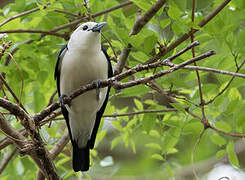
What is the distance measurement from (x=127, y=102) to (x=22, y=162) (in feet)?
9.10

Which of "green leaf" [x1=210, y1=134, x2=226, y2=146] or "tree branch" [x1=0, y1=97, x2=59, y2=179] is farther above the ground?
"tree branch" [x1=0, y1=97, x2=59, y2=179]

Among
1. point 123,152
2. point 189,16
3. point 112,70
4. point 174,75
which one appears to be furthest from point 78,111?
point 123,152

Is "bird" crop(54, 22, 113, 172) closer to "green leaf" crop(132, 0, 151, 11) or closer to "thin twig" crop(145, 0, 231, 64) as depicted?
"green leaf" crop(132, 0, 151, 11)

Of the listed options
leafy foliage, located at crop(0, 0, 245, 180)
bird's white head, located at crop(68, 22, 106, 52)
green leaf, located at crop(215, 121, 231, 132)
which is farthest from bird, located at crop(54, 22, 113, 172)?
green leaf, located at crop(215, 121, 231, 132)

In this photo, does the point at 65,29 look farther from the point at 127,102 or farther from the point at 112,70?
the point at 127,102

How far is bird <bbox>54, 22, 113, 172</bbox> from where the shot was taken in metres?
2.91

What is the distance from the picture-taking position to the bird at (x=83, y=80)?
291cm

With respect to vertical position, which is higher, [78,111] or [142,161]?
[78,111]

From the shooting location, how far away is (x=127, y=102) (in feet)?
20.6

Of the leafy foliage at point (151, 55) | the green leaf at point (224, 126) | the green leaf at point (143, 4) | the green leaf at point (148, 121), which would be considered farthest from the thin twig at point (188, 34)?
the green leaf at point (224, 126)

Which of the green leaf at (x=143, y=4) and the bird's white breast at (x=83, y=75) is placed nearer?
the green leaf at (x=143, y=4)

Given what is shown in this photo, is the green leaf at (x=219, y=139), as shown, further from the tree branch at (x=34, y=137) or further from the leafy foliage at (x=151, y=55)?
the tree branch at (x=34, y=137)

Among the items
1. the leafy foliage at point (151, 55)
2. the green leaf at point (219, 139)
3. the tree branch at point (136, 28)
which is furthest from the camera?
the green leaf at point (219, 139)

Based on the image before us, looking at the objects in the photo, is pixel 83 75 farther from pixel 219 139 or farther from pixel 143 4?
pixel 219 139
